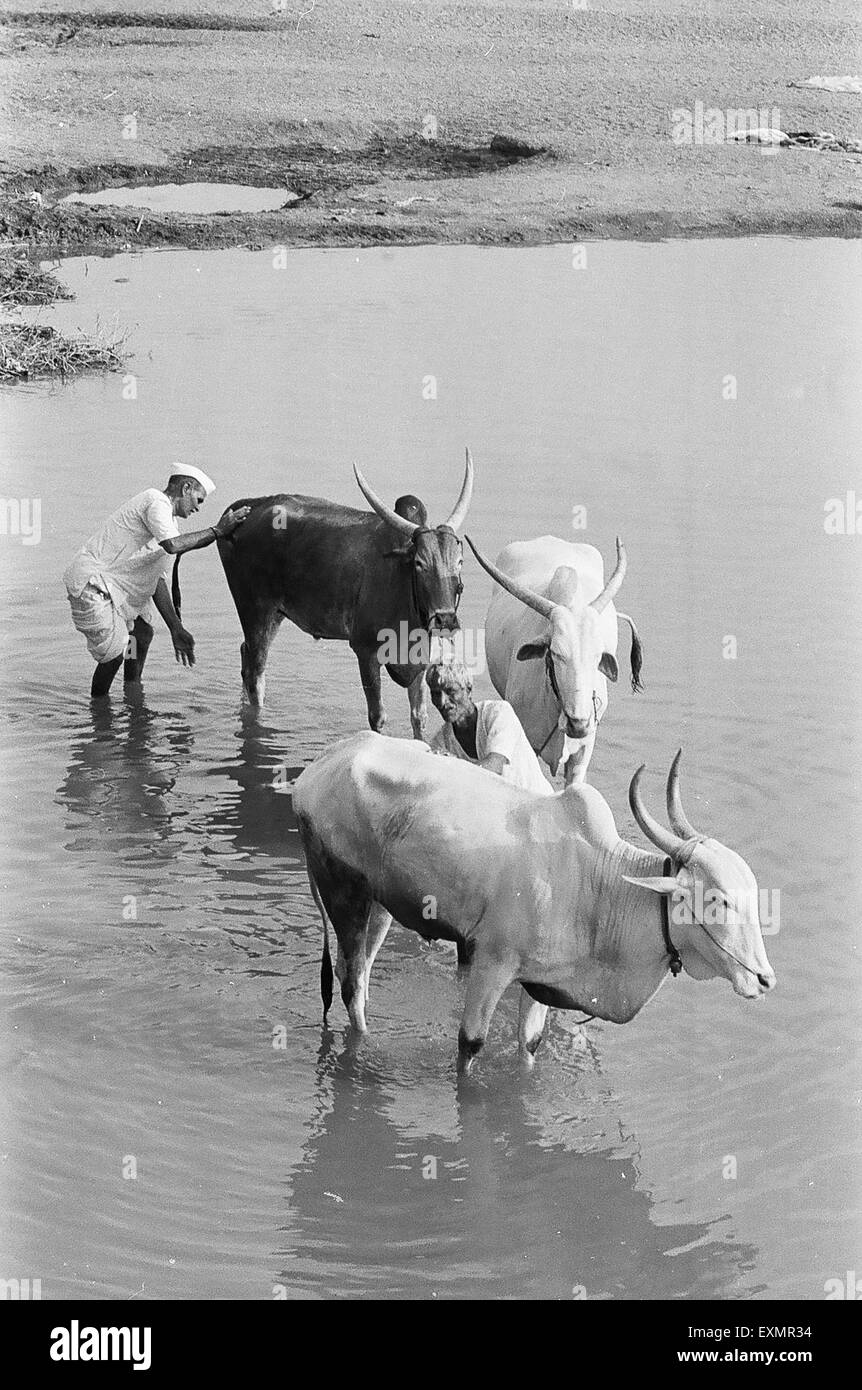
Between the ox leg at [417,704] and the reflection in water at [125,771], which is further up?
the ox leg at [417,704]

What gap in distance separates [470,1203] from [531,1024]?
0.81 meters

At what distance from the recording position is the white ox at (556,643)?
8.58 metres

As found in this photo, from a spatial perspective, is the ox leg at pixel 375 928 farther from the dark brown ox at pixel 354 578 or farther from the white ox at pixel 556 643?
the dark brown ox at pixel 354 578

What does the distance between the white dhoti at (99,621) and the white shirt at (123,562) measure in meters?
0.03

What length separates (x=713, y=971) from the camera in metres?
6.48

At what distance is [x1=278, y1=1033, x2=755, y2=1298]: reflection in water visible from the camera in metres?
6.31

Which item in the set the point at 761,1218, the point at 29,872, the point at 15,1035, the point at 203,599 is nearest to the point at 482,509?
the point at 203,599

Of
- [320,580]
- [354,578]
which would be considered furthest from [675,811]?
[320,580]

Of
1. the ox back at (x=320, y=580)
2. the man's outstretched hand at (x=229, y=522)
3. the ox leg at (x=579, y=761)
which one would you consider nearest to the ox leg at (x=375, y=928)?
the ox leg at (x=579, y=761)

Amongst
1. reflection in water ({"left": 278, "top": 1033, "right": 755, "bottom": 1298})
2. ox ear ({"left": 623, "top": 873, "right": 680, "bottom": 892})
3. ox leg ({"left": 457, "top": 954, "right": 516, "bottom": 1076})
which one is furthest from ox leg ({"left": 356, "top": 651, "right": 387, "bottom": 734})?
ox ear ({"left": 623, "top": 873, "right": 680, "bottom": 892})

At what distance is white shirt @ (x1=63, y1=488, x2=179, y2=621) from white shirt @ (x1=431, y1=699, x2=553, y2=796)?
3.58m

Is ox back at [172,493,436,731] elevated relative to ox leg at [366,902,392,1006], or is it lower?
elevated

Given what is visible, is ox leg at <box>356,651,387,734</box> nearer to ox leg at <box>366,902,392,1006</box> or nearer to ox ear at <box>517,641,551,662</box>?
ox ear at <box>517,641,551,662</box>

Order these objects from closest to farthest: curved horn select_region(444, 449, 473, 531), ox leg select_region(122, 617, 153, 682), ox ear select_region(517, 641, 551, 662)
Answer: ox ear select_region(517, 641, 551, 662) → curved horn select_region(444, 449, 473, 531) → ox leg select_region(122, 617, 153, 682)
